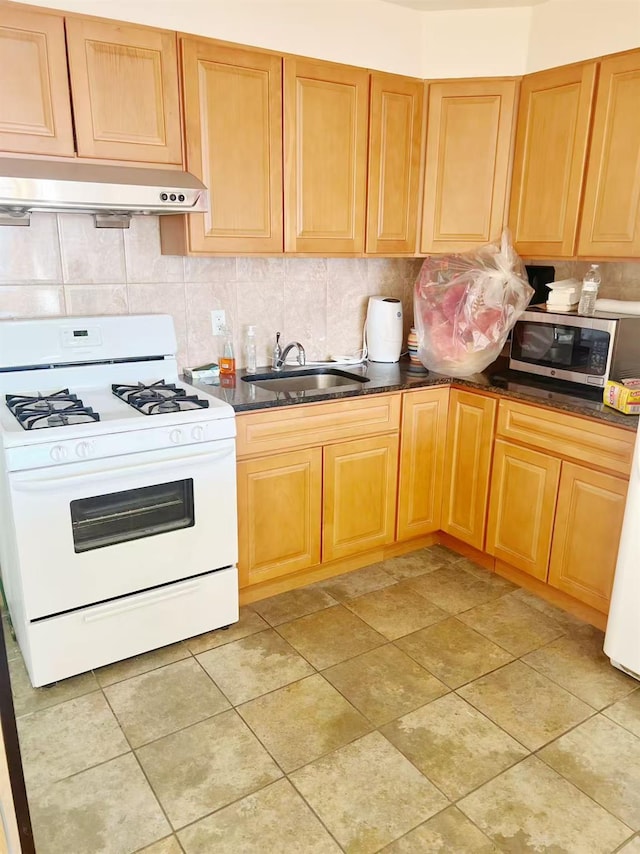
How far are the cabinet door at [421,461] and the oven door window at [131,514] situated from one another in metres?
1.09

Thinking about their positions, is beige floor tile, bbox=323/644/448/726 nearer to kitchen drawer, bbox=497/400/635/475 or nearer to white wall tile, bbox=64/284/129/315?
kitchen drawer, bbox=497/400/635/475

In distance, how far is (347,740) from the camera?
1925 mm

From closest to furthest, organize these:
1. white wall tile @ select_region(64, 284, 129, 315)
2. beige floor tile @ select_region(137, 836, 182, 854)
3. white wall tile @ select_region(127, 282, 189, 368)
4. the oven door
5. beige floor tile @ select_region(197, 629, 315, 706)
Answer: beige floor tile @ select_region(137, 836, 182, 854), the oven door, beige floor tile @ select_region(197, 629, 315, 706), white wall tile @ select_region(64, 284, 129, 315), white wall tile @ select_region(127, 282, 189, 368)

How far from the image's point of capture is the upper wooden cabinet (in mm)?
2303

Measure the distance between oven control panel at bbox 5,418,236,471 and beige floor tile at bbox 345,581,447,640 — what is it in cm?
96

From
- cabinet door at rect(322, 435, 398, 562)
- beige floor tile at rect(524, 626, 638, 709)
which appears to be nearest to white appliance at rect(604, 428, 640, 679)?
beige floor tile at rect(524, 626, 638, 709)

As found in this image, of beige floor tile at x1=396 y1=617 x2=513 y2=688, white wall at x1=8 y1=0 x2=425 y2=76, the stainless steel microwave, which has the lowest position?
beige floor tile at x1=396 y1=617 x2=513 y2=688

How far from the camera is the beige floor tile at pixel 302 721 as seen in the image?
6.19 feet

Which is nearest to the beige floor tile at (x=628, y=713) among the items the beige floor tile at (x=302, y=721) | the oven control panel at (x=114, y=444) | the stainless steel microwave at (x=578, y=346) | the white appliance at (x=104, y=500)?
the beige floor tile at (x=302, y=721)

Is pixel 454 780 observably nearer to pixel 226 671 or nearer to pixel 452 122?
pixel 226 671

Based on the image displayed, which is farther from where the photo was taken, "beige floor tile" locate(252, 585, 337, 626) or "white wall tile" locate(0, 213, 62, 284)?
"beige floor tile" locate(252, 585, 337, 626)

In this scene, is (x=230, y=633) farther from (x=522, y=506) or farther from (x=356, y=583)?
(x=522, y=506)

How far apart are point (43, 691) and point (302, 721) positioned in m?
0.88

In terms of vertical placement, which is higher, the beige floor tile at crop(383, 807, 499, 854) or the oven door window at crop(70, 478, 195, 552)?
the oven door window at crop(70, 478, 195, 552)
